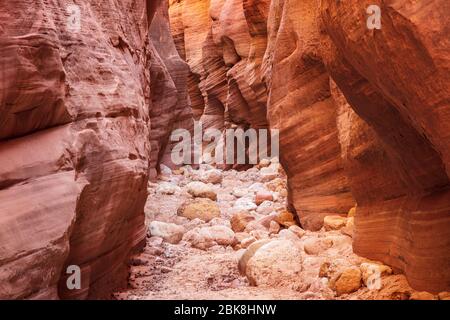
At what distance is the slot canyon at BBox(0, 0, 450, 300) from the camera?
376 centimetres

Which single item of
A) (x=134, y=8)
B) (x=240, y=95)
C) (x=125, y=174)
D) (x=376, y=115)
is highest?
(x=240, y=95)

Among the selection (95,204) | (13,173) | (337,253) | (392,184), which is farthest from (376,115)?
(13,173)

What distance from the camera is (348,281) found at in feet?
16.0

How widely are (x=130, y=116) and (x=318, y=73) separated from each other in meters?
3.34

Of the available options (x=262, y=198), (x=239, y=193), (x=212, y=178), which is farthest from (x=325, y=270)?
(x=212, y=178)

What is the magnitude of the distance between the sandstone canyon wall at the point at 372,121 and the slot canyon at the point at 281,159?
2 cm

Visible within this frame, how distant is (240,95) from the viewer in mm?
20688

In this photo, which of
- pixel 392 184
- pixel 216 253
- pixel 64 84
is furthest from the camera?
pixel 216 253

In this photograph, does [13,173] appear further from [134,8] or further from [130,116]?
[134,8]

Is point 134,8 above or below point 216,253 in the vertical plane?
above

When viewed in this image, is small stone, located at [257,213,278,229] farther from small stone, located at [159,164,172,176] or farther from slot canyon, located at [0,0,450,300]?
small stone, located at [159,164,172,176]

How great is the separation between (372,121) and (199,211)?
19.1 feet

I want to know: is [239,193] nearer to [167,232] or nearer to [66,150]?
[167,232]

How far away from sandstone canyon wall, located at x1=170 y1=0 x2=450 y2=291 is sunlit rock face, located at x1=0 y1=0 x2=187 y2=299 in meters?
2.48
